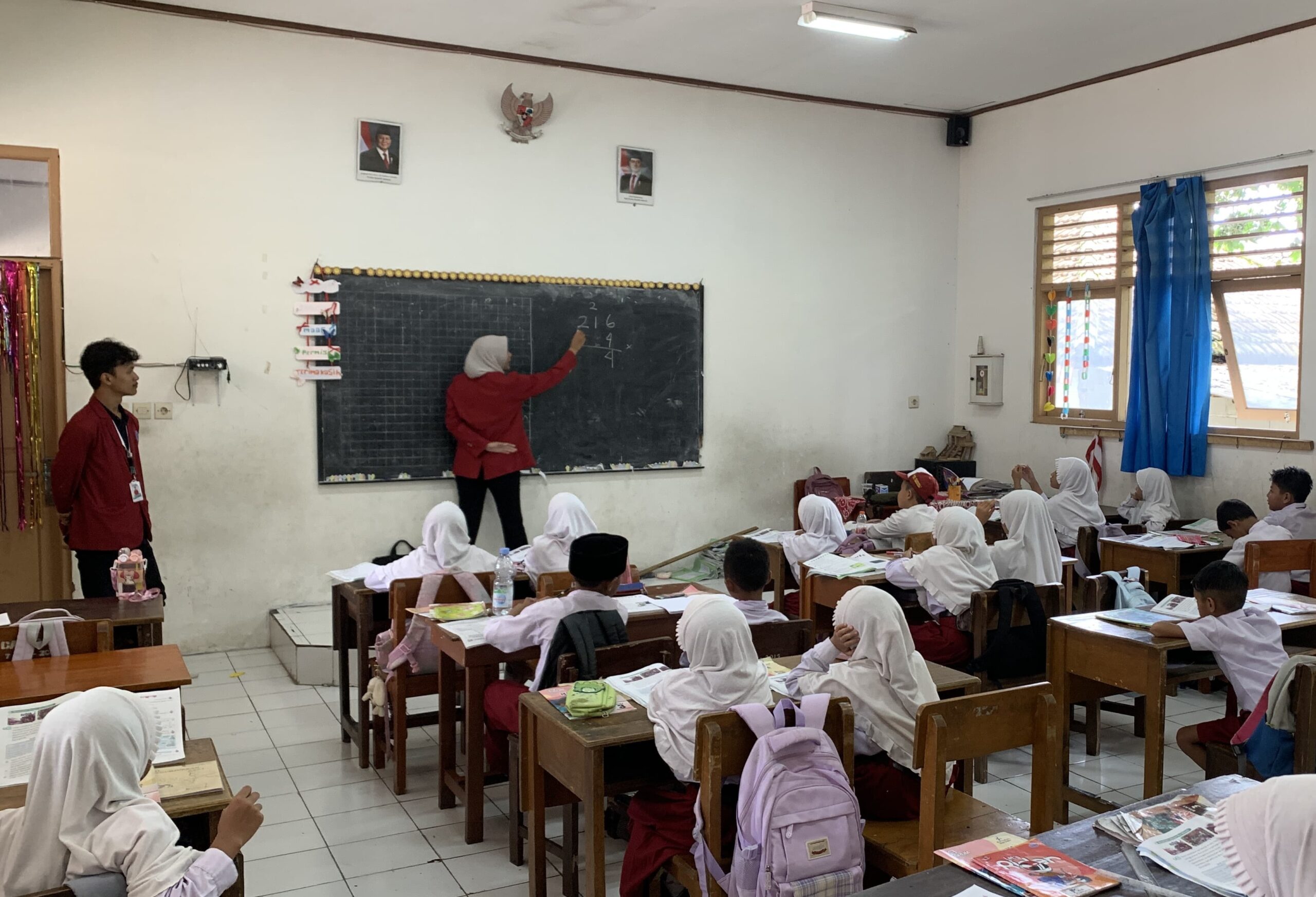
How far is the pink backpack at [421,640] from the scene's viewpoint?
4.01 m

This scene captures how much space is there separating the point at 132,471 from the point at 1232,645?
4649 millimetres

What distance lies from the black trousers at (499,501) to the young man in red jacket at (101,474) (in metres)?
2.33

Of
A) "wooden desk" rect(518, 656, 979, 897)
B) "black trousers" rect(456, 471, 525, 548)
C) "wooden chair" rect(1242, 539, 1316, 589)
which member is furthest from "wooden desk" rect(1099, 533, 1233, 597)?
"black trousers" rect(456, 471, 525, 548)

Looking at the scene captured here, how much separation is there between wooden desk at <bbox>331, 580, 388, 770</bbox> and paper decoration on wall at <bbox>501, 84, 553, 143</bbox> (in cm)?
370

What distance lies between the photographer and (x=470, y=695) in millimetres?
3582

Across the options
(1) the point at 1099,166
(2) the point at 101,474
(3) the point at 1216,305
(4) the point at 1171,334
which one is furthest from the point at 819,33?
(2) the point at 101,474

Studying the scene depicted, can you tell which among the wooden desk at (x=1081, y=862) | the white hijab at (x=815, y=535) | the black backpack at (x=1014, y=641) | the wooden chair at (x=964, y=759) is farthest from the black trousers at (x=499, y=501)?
the wooden desk at (x=1081, y=862)

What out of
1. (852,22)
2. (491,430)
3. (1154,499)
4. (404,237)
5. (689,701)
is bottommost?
(689,701)

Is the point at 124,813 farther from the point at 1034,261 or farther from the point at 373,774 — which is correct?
the point at 1034,261

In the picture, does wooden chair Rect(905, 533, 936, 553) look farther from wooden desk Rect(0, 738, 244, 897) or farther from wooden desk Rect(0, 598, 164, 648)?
wooden desk Rect(0, 738, 244, 897)

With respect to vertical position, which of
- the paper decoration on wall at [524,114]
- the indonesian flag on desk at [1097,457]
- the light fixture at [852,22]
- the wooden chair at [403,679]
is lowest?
the wooden chair at [403,679]

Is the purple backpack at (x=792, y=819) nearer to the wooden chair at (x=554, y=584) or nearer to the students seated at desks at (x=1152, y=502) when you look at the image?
the wooden chair at (x=554, y=584)

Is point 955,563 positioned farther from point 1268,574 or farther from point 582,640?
point 582,640

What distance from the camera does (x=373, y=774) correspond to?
4.28m
